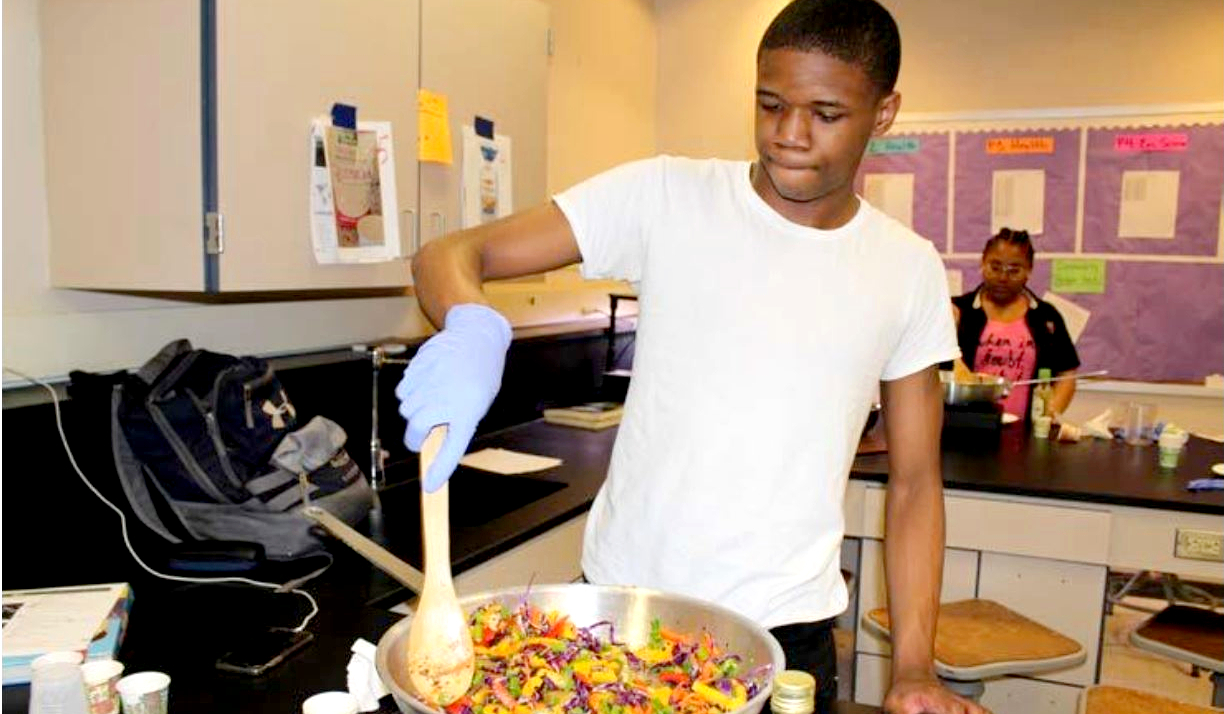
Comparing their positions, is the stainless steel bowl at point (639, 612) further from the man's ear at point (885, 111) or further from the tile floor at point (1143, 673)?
the tile floor at point (1143, 673)

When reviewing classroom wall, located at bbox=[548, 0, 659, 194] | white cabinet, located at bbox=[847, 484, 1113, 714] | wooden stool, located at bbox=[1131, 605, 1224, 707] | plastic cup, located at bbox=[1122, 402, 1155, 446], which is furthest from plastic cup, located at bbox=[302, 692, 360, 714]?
plastic cup, located at bbox=[1122, 402, 1155, 446]

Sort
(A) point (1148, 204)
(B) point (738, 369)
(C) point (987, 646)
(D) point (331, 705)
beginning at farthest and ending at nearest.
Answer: (A) point (1148, 204) < (C) point (987, 646) < (B) point (738, 369) < (D) point (331, 705)

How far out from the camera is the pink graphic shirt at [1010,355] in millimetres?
3705

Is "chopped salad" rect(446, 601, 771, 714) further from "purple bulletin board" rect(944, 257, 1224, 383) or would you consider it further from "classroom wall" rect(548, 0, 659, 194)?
"purple bulletin board" rect(944, 257, 1224, 383)

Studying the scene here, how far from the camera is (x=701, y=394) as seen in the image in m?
1.30

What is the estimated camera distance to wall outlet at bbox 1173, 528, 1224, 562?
2518mm

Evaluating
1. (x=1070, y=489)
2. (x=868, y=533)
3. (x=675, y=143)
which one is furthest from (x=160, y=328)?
(x=675, y=143)

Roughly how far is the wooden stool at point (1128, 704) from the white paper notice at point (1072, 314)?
8.12ft

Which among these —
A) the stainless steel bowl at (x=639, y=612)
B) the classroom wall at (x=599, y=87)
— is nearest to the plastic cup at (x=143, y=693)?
the stainless steel bowl at (x=639, y=612)

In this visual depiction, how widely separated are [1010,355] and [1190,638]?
1.41 m

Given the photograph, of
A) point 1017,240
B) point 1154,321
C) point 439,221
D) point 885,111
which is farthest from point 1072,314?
point 885,111

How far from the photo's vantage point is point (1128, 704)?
191 cm

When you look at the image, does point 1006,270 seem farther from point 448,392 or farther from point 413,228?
point 448,392

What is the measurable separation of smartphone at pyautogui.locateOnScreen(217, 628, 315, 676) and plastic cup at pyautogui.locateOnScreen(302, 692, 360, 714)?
0.73 ft
